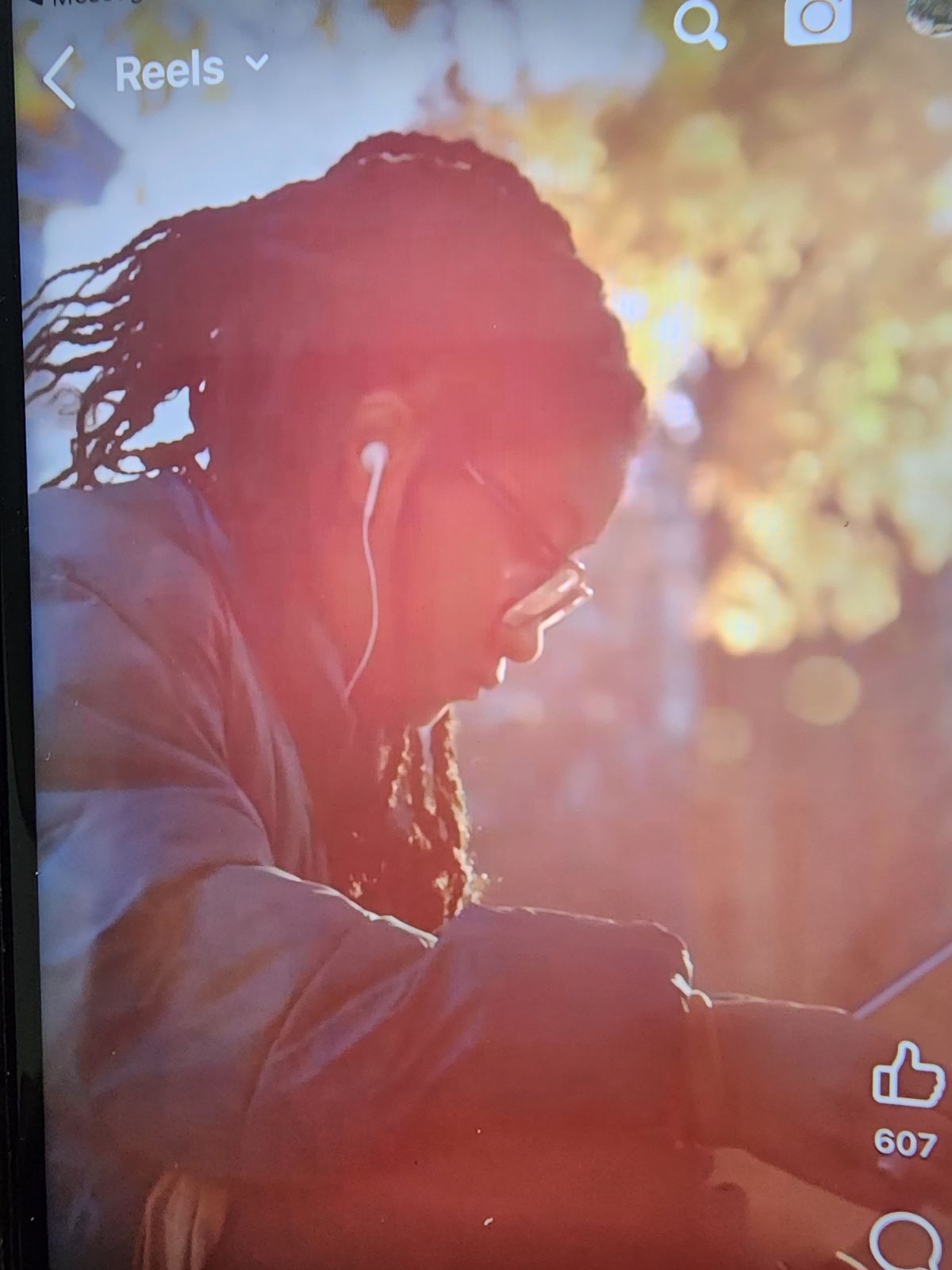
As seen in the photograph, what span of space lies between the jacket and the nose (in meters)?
0.19

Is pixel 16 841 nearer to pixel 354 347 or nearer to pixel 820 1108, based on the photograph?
pixel 354 347

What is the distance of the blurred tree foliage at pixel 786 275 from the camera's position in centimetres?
95

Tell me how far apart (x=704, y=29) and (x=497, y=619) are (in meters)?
0.64

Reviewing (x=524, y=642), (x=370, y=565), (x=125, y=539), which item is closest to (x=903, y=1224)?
(x=524, y=642)

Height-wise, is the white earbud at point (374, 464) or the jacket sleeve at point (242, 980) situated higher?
the white earbud at point (374, 464)

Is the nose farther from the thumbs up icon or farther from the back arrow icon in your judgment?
the back arrow icon

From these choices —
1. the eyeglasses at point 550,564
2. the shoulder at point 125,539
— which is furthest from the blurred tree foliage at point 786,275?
the shoulder at point 125,539

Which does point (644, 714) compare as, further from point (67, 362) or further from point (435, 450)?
point (67, 362)

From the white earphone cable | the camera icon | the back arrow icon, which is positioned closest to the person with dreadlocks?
the white earphone cable

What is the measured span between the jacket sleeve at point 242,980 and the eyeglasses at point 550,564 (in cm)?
33

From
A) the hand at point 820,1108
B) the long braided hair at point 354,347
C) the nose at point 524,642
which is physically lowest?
the hand at point 820,1108

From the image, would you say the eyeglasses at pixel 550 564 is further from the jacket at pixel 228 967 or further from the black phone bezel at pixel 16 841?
the black phone bezel at pixel 16 841

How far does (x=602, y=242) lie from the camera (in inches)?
38.8

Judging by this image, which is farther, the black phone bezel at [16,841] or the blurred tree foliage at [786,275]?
the black phone bezel at [16,841]
